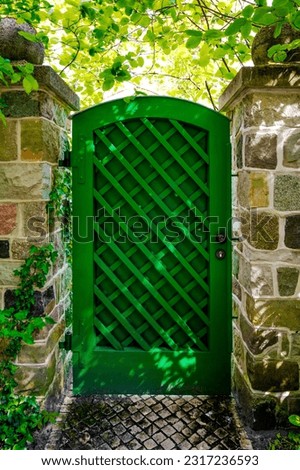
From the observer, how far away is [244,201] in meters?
2.44

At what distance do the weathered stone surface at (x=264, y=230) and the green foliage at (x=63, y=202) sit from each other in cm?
110

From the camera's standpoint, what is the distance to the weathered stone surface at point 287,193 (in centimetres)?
229

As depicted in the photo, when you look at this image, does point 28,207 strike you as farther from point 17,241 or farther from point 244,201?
point 244,201

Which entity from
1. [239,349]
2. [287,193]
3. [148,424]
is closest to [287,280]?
[287,193]

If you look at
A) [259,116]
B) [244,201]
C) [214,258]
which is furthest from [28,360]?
[259,116]

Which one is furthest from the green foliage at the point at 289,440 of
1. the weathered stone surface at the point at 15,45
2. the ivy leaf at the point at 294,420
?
the weathered stone surface at the point at 15,45

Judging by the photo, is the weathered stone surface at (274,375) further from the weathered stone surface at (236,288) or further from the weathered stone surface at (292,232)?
the weathered stone surface at (292,232)

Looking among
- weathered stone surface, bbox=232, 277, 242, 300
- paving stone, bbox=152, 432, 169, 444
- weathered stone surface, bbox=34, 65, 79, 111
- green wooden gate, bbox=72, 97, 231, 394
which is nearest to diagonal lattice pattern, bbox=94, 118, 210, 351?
green wooden gate, bbox=72, 97, 231, 394

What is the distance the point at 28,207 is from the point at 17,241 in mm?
192

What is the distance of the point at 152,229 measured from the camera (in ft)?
9.12

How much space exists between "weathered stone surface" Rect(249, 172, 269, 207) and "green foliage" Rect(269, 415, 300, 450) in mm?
1122

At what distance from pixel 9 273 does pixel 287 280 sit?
4.90ft

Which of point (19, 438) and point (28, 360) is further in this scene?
point (28, 360)
